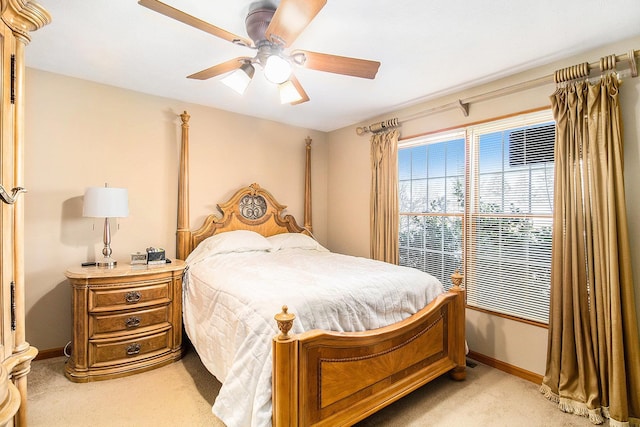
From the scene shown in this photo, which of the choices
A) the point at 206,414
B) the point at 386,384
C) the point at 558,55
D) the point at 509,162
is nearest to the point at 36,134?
the point at 206,414

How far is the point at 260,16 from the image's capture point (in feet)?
5.71

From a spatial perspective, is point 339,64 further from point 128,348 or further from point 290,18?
point 128,348

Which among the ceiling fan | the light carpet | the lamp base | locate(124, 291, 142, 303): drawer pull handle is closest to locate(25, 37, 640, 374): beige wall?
the lamp base

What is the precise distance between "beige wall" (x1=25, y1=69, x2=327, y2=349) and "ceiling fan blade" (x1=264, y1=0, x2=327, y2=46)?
82.8 inches

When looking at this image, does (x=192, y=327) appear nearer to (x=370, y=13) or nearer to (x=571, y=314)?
(x=370, y=13)

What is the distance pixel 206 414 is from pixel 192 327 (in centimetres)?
71

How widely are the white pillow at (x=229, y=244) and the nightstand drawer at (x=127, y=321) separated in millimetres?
534

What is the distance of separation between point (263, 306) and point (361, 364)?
66 cm

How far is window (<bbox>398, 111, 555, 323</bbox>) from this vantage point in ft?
8.14

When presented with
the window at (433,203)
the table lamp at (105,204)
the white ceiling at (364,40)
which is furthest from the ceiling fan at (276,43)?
the window at (433,203)

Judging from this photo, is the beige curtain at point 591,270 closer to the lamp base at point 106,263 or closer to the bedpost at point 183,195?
the bedpost at point 183,195

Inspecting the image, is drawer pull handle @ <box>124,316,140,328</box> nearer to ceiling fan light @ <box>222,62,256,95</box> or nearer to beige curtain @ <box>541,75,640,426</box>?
ceiling fan light @ <box>222,62,256,95</box>

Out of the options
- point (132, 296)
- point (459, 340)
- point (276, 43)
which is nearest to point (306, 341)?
point (459, 340)

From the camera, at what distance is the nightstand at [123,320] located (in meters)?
2.36
